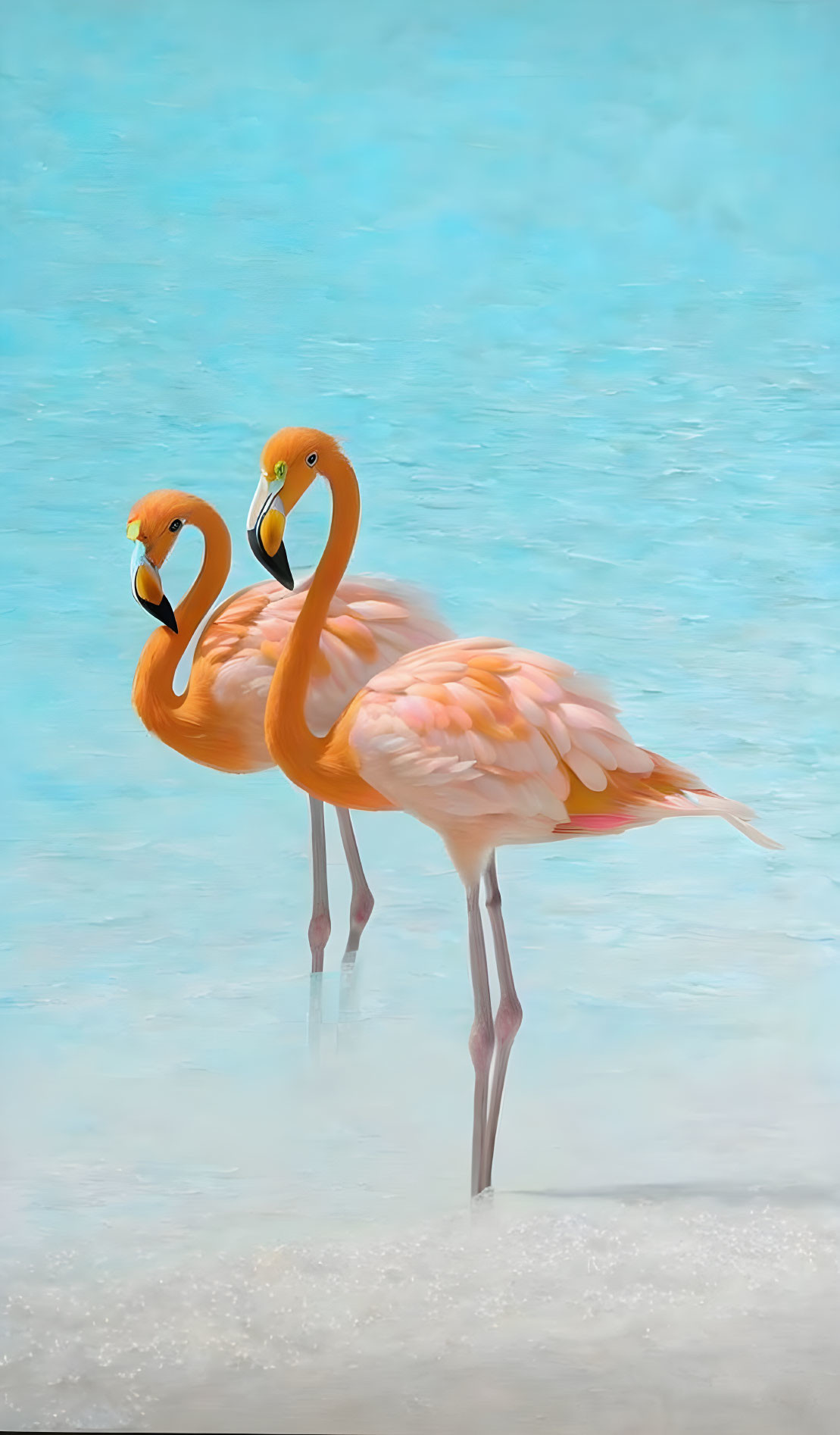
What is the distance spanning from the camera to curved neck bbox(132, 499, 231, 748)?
69.6 inches

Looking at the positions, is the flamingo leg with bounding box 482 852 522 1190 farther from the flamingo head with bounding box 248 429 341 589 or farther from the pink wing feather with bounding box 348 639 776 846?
the flamingo head with bounding box 248 429 341 589

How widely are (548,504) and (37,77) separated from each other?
91cm

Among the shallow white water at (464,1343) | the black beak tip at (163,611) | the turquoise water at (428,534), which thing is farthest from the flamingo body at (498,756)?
the shallow white water at (464,1343)

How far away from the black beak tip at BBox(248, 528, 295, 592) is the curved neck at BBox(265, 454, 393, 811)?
0.04 m

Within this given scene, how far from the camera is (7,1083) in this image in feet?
6.00

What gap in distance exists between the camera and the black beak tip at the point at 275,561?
1712mm

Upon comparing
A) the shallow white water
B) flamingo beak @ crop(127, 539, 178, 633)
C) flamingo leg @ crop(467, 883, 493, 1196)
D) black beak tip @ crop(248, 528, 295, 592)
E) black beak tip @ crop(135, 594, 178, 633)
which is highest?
black beak tip @ crop(248, 528, 295, 592)

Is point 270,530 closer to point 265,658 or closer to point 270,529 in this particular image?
point 270,529

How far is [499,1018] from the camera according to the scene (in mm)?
1773

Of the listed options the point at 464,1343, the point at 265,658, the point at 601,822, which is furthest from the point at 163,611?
the point at 464,1343

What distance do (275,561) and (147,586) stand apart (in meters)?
0.18

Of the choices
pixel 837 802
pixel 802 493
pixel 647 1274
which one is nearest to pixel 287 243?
pixel 802 493

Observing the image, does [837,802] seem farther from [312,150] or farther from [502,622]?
[312,150]

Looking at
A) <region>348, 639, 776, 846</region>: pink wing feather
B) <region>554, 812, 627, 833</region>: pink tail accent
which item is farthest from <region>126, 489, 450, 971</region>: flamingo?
<region>554, 812, 627, 833</region>: pink tail accent
